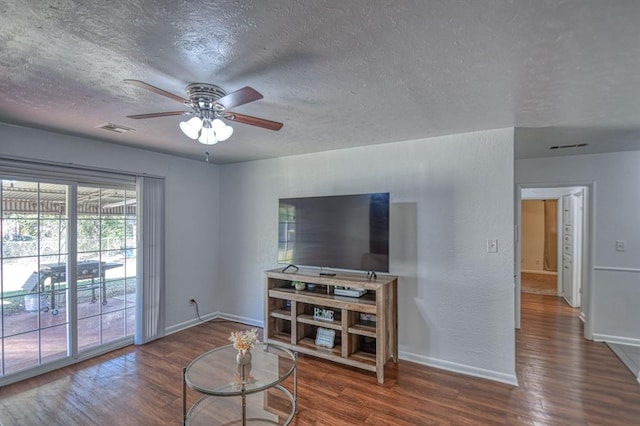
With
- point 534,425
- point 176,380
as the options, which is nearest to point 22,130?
point 176,380

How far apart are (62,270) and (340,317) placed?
291 cm

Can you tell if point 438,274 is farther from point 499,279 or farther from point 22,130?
point 22,130

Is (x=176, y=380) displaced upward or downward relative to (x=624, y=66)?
downward

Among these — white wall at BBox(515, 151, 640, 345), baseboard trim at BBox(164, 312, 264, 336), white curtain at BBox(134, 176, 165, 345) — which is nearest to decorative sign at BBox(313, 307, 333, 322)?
baseboard trim at BBox(164, 312, 264, 336)

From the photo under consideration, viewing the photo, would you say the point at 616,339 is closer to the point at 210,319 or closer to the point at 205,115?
the point at 205,115

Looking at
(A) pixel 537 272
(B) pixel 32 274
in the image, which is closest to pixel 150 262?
(B) pixel 32 274

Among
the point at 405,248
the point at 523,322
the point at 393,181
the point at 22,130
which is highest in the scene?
the point at 22,130

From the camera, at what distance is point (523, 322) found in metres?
4.42

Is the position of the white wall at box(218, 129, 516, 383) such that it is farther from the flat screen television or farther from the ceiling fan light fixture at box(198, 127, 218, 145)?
the ceiling fan light fixture at box(198, 127, 218, 145)

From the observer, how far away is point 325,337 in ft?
10.5

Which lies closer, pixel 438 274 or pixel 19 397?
pixel 19 397

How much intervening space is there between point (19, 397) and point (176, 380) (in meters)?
1.21

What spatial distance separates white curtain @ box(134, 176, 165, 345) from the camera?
145 inches

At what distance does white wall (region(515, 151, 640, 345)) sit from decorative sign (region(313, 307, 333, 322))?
3.29 meters
